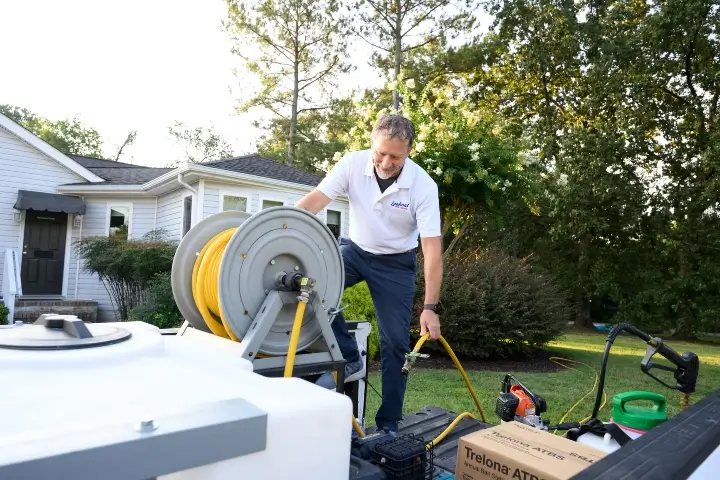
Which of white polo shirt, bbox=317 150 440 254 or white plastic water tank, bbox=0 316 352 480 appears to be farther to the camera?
white polo shirt, bbox=317 150 440 254

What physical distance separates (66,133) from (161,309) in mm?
38710

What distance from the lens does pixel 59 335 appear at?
1348mm

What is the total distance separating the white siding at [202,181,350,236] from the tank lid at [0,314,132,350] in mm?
10246

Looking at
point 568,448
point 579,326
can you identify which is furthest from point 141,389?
point 579,326

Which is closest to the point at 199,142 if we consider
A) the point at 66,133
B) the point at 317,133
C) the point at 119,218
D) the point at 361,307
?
the point at 66,133

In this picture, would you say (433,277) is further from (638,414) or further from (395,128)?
(638,414)

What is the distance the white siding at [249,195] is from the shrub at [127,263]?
4.19ft

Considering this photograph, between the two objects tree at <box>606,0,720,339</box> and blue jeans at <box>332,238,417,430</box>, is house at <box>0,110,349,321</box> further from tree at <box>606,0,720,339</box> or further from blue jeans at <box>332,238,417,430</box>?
tree at <box>606,0,720,339</box>

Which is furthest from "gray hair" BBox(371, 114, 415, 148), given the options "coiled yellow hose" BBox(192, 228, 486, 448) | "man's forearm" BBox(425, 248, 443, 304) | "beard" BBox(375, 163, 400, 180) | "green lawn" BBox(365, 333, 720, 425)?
"green lawn" BBox(365, 333, 720, 425)

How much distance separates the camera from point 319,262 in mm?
2104

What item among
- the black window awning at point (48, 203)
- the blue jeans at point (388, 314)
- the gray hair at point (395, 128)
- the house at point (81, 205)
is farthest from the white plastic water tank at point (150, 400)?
the black window awning at point (48, 203)

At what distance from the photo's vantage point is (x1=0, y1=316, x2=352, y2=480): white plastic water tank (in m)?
0.92

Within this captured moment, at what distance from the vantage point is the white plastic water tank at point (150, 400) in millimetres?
920

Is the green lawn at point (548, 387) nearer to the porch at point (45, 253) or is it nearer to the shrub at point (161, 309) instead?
the shrub at point (161, 309)
